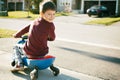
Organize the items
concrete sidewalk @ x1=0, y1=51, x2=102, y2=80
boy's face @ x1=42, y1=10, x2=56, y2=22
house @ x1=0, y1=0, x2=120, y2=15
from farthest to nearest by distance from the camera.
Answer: house @ x1=0, y1=0, x2=120, y2=15 < concrete sidewalk @ x1=0, y1=51, x2=102, y2=80 < boy's face @ x1=42, y1=10, x2=56, y2=22

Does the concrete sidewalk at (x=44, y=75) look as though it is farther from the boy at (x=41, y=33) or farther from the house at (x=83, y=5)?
the house at (x=83, y=5)

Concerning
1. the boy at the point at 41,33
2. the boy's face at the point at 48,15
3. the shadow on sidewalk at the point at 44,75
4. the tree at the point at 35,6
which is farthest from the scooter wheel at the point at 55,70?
the tree at the point at 35,6

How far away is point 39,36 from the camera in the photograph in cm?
506

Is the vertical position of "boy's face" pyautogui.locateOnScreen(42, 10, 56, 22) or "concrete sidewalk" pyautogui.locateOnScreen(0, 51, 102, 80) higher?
"boy's face" pyautogui.locateOnScreen(42, 10, 56, 22)

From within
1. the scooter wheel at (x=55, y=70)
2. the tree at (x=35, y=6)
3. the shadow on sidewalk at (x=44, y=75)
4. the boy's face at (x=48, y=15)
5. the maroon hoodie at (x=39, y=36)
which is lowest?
the shadow on sidewalk at (x=44, y=75)

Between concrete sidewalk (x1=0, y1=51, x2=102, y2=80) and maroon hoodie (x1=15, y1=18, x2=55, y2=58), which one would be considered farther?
concrete sidewalk (x1=0, y1=51, x2=102, y2=80)

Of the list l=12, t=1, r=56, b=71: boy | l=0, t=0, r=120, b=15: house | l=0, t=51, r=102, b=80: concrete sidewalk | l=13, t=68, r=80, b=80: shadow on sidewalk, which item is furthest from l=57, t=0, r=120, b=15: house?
l=12, t=1, r=56, b=71: boy

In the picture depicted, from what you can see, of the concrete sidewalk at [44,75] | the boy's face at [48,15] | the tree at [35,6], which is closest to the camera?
the boy's face at [48,15]

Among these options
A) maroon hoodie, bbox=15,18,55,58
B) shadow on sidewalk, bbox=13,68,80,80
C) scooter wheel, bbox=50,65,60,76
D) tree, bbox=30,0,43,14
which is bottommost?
shadow on sidewalk, bbox=13,68,80,80

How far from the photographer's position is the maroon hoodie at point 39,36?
505 cm

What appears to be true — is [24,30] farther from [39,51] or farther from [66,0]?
[66,0]

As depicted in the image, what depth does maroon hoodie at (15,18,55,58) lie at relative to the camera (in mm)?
5051

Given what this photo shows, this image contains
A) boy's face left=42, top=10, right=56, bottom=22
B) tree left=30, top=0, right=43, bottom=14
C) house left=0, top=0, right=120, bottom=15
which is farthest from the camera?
house left=0, top=0, right=120, bottom=15

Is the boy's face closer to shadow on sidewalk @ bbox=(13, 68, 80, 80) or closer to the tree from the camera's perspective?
shadow on sidewalk @ bbox=(13, 68, 80, 80)
